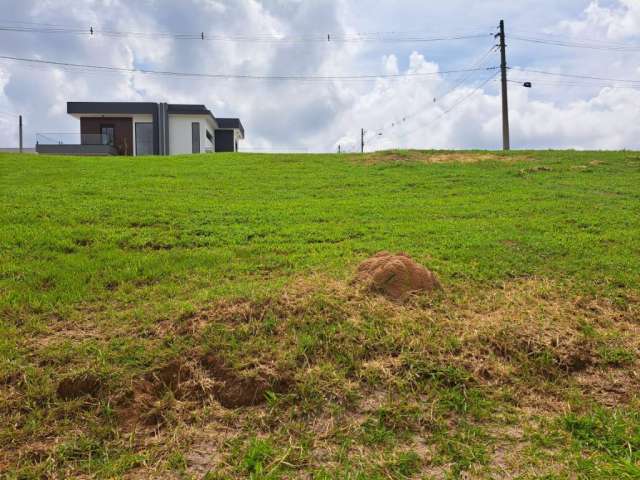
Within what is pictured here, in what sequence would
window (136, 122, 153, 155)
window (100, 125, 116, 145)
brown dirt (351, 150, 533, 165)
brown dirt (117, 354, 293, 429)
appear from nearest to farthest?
brown dirt (117, 354, 293, 429) → brown dirt (351, 150, 533, 165) → window (100, 125, 116, 145) → window (136, 122, 153, 155)

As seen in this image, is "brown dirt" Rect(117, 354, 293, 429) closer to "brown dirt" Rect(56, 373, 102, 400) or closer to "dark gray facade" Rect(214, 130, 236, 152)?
"brown dirt" Rect(56, 373, 102, 400)

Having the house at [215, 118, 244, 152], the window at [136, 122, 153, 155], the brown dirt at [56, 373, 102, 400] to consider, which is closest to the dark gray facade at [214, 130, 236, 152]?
the house at [215, 118, 244, 152]

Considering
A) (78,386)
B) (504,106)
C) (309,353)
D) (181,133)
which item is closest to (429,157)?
(504,106)

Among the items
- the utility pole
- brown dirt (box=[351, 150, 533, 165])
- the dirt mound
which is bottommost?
the dirt mound

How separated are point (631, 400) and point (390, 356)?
1.77 metres

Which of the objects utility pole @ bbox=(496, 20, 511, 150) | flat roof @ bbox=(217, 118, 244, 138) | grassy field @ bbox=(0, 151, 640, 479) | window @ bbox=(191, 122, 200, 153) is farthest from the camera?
flat roof @ bbox=(217, 118, 244, 138)

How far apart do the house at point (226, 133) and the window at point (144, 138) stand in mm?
6645

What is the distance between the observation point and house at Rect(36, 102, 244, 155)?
3497cm

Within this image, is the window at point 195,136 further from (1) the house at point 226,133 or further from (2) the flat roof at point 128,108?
(1) the house at point 226,133

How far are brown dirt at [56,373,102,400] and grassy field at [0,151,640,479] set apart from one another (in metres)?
0.02

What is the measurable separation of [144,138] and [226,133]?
798 cm

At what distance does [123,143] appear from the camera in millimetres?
35031

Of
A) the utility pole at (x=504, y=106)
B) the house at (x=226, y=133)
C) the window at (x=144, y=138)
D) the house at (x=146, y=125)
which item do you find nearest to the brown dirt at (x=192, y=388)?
the utility pole at (x=504, y=106)

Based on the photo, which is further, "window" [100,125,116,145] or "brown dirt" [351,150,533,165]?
"window" [100,125,116,145]
